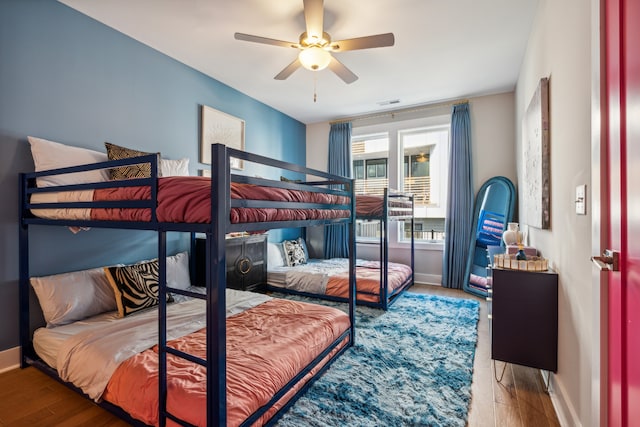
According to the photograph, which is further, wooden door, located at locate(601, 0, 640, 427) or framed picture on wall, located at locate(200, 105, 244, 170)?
framed picture on wall, located at locate(200, 105, 244, 170)

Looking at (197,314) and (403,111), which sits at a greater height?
(403,111)

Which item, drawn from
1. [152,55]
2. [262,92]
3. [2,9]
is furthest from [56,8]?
[262,92]

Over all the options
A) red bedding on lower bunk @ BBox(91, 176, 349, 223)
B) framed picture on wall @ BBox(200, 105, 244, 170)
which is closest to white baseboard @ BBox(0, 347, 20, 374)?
red bedding on lower bunk @ BBox(91, 176, 349, 223)

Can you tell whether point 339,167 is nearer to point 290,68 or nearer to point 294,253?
point 294,253

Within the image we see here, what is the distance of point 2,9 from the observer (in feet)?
6.39

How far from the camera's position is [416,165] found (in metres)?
4.72

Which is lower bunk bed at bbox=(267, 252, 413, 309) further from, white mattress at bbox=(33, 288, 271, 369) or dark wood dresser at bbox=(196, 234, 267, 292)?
white mattress at bbox=(33, 288, 271, 369)

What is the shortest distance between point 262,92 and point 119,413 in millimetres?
3565

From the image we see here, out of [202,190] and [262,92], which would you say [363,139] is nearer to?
[262,92]

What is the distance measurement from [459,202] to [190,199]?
12.4ft

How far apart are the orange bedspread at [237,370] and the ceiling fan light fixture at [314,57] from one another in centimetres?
197

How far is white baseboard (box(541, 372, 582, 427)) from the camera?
55.2 inches

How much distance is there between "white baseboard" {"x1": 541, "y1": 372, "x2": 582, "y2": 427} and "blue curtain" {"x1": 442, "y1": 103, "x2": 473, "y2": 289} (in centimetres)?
239

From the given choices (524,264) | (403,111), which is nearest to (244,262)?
(524,264)
